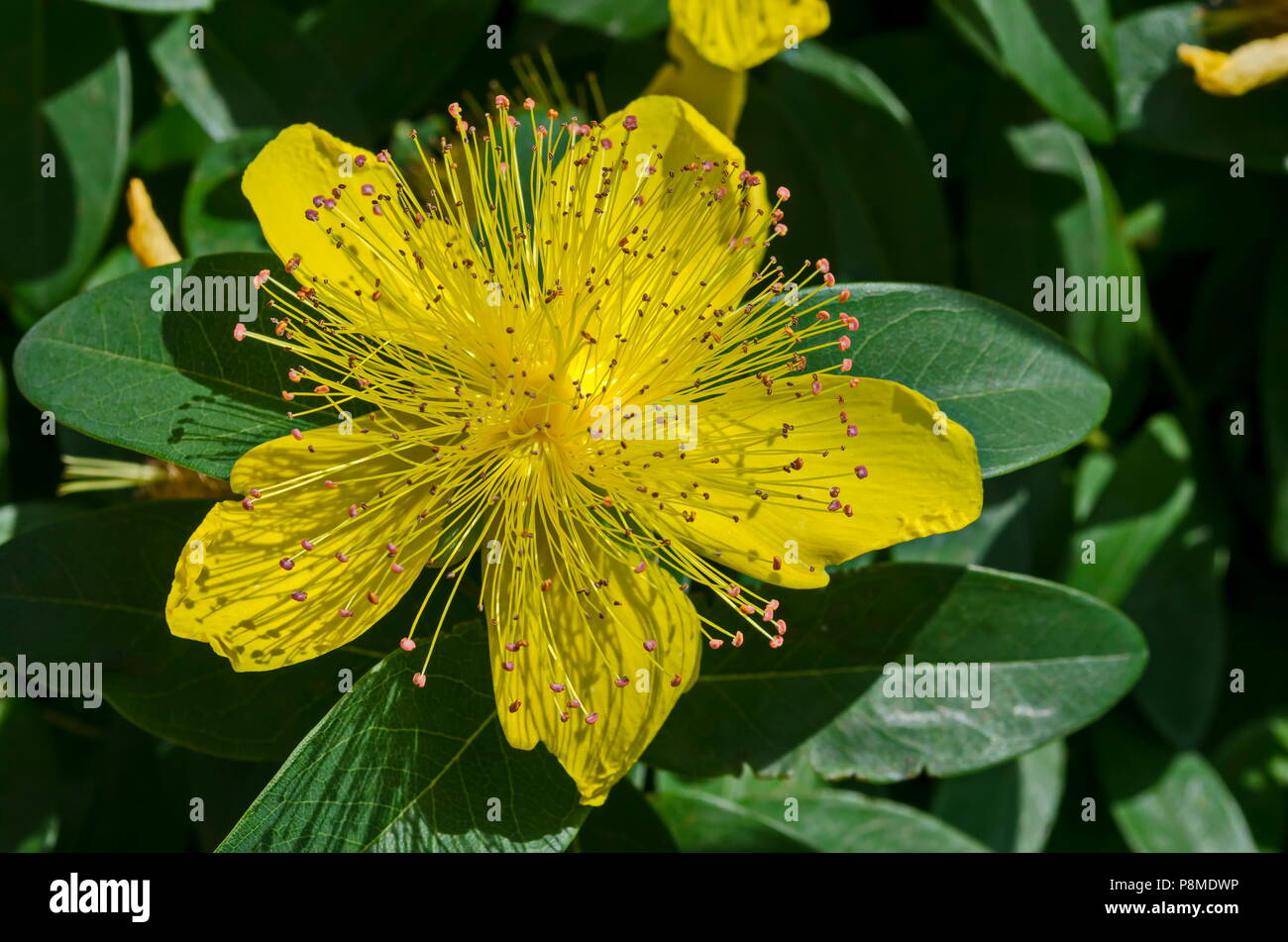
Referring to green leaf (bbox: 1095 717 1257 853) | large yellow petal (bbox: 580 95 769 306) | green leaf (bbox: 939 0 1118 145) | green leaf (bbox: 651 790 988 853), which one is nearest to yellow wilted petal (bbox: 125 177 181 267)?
large yellow petal (bbox: 580 95 769 306)

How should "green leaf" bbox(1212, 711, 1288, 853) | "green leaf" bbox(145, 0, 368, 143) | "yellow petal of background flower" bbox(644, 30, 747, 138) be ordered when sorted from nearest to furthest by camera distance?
"yellow petal of background flower" bbox(644, 30, 747, 138)
"green leaf" bbox(145, 0, 368, 143)
"green leaf" bbox(1212, 711, 1288, 853)

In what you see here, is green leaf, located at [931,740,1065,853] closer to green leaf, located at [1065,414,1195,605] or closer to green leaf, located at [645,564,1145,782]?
green leaf, located at [1065,414,1195,605]

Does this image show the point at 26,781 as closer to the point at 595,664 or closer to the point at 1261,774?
the point at 595,664

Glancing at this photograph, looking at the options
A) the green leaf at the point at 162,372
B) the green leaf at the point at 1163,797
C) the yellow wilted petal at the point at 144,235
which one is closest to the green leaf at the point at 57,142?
the yellow wilted petal at the point at 144,235

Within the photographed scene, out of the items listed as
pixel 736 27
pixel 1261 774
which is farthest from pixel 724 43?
pixel 1261 774

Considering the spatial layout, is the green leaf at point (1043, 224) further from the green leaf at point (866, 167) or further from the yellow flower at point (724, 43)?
the yellow flower at point (724, 43)

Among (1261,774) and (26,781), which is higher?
(26,781)
